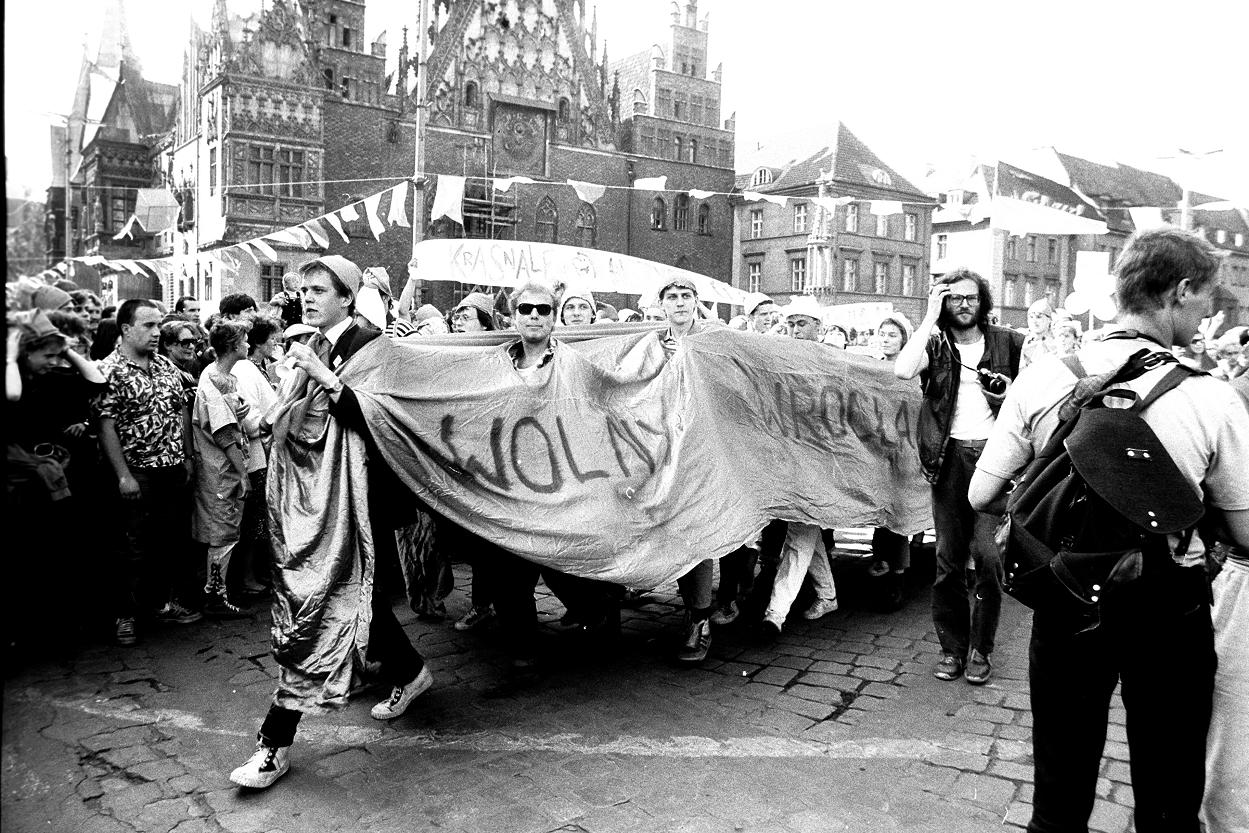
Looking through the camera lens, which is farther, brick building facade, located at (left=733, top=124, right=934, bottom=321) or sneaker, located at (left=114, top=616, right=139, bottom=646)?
brick building facade, located at (left=733, top=124, right=934, bottom=321)

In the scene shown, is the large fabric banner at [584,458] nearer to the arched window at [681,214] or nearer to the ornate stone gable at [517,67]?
the ornate stone gable at [517,67]

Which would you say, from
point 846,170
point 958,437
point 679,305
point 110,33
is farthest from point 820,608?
point 846,170

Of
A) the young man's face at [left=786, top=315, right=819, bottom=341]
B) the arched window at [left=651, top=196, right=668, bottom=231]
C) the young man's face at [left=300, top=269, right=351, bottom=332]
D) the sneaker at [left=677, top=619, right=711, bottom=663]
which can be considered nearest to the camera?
the young man's face at [left=300, top=269, right=351, bottom=332]

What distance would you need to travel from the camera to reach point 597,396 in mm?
4895

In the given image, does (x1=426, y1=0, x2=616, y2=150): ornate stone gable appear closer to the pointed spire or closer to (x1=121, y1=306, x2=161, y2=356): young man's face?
the pointed spire

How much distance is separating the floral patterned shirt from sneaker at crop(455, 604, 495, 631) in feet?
6.21

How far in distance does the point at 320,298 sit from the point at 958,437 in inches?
123

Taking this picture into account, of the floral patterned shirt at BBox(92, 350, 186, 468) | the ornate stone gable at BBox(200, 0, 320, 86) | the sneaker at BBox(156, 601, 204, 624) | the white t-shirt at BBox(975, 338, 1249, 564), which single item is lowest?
the sneaker at BBox(156, 601, 204, 624)

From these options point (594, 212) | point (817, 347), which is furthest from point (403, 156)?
point (817, 347)

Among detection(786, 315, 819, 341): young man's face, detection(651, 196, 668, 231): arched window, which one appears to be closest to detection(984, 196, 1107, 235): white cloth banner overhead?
detection(786, 315, 819, 341): young man's face

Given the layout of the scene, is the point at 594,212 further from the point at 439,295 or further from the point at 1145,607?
the point at 1145,607

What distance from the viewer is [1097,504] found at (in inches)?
96.0

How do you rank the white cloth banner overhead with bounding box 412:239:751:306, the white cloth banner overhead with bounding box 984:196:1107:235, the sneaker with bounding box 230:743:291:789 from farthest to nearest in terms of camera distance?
the white cloth banner overhead with bounding box 984:196:1107:235 < the white cloth banner overhead with bounding box 412:239:751:306 < the sneaker with bounding box 230:743:291:789

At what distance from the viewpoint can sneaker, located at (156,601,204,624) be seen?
5.80m
